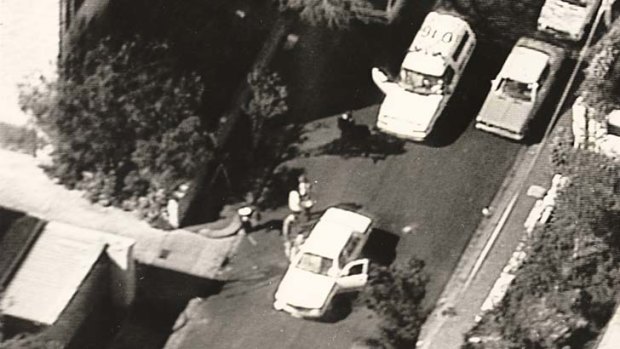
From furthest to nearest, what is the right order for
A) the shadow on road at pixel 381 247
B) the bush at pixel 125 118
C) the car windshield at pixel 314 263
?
the shadow on road at pixel 381 247
the bush at pixel 125 118
the car windshield at pixel 314 263

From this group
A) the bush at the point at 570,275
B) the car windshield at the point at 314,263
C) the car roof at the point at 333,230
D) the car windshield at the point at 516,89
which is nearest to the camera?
the bush at the point at 570,275

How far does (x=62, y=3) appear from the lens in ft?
101

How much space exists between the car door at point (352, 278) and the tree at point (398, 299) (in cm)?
29

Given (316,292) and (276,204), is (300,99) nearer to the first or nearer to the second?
(276,204)

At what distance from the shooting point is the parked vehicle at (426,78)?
34656mm

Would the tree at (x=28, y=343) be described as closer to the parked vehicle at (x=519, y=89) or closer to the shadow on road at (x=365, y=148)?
the shadow on road at (x=365, y=148)

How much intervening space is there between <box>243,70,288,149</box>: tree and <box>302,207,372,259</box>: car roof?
12.1 feet

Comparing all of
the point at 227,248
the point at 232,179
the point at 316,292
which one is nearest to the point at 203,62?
the point at 232,179

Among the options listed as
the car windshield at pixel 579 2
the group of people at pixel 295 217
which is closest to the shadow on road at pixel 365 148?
the group of people at pixel 295 217

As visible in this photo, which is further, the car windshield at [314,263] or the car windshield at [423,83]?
the car windshield at [423,83]

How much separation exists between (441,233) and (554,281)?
12.9 feet

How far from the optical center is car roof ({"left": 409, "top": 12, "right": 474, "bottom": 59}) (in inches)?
1411

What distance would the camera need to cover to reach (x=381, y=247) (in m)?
32.0

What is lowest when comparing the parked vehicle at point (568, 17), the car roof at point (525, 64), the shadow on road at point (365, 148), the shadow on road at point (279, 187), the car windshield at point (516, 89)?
the shadow on road at point (279, 187)
